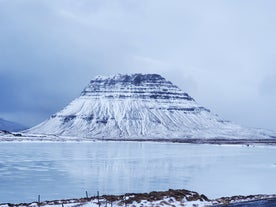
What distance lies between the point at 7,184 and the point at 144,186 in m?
8.58

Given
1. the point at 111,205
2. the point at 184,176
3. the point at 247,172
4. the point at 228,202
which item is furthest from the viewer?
the point at 247,172

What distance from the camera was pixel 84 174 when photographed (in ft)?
120

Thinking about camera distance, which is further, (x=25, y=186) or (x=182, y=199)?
(x=25, y=186)

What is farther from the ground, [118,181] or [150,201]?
[118,181]

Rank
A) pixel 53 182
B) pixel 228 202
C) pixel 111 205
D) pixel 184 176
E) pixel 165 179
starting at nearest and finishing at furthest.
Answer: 1. pixel 111 205
2. pixel 228 202
3. pixel 53 182
4. pixel 165 179
5. pixel 184 176

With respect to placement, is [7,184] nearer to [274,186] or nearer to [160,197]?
[160,197]

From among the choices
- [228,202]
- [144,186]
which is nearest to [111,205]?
[228,202]

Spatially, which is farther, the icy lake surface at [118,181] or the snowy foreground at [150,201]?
the icy lake surface at [118,181]

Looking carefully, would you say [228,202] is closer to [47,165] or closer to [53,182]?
[53,182]

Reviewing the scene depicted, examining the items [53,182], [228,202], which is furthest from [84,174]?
[228,202]

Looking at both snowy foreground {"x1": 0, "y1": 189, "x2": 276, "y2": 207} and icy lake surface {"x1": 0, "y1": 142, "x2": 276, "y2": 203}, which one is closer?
snowy foreground {"x1": 0, "y1": 189, "x2": 276, "y2": 207}

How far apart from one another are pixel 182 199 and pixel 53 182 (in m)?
12.0

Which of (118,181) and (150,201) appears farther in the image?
(118,181)

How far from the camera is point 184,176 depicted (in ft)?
120
